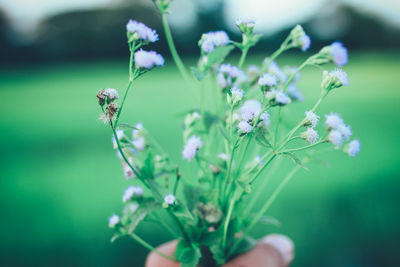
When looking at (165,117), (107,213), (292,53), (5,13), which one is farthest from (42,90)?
(292,53)

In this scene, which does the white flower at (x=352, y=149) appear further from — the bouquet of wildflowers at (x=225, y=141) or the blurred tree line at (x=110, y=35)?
the blurred tree line at (x=110, y=35)

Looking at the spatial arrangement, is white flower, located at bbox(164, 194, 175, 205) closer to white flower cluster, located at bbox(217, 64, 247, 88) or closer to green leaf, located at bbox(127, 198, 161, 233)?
green leaf, located at bbox(127, 198, 161, 233)

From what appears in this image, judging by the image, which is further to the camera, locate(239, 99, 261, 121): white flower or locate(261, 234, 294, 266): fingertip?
locate(261, 234, 294, 266): fingertip

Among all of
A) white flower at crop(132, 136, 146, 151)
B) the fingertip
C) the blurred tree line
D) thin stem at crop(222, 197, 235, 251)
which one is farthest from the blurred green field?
the blurred tree line

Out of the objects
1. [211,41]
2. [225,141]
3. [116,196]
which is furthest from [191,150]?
[116,196]

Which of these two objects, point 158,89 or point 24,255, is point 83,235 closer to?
point 24,255

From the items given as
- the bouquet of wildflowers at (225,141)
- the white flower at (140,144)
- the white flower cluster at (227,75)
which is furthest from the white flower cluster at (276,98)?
the white flower at (140,144)

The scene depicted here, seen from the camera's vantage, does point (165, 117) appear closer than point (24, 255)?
No
